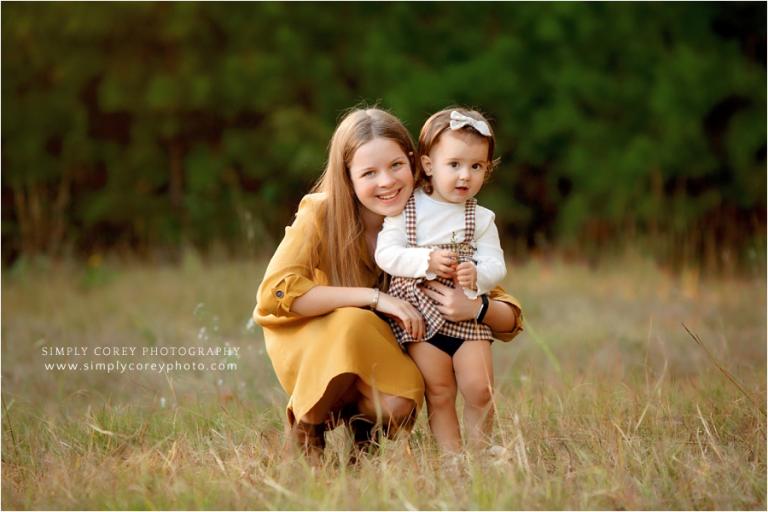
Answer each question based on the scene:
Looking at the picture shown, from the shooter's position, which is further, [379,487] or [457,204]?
[457,204]

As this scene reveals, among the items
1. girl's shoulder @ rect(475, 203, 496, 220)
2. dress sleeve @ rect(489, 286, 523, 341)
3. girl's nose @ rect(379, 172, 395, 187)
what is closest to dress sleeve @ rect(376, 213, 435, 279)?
girl's nose @ rect(379, 172, 395, 187)

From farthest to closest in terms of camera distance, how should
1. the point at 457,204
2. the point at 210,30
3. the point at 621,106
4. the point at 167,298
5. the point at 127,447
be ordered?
the point at 210,30, the point at 621,106, the point at 167,298, the point at 127,447, the point at 457,204

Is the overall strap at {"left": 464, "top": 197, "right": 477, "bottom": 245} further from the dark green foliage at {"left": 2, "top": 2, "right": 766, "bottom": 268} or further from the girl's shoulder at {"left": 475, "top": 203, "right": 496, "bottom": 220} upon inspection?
the dark green foliage at {"left": 2, "top": 2, "right": 766, "bottom": 268}

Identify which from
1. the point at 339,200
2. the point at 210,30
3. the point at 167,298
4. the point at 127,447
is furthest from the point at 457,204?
the point at 210,30

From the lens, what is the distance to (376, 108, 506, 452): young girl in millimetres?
2869

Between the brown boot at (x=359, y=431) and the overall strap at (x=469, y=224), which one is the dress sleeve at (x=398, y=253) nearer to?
the overall strap at (x=469, y=224)

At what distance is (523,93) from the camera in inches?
364

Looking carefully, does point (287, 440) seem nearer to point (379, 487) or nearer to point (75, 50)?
point (379, 487)

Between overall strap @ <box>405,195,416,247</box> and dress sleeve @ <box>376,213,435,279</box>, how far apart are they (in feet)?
0.04

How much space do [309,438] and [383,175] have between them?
0.81m

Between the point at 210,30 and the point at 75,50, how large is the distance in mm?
1351

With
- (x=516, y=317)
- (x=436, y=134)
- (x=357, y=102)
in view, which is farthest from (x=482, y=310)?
(x=357, y=102)

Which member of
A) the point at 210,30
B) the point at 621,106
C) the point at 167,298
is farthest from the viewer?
the point at 210,30

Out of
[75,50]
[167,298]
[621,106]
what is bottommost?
[167,298]
